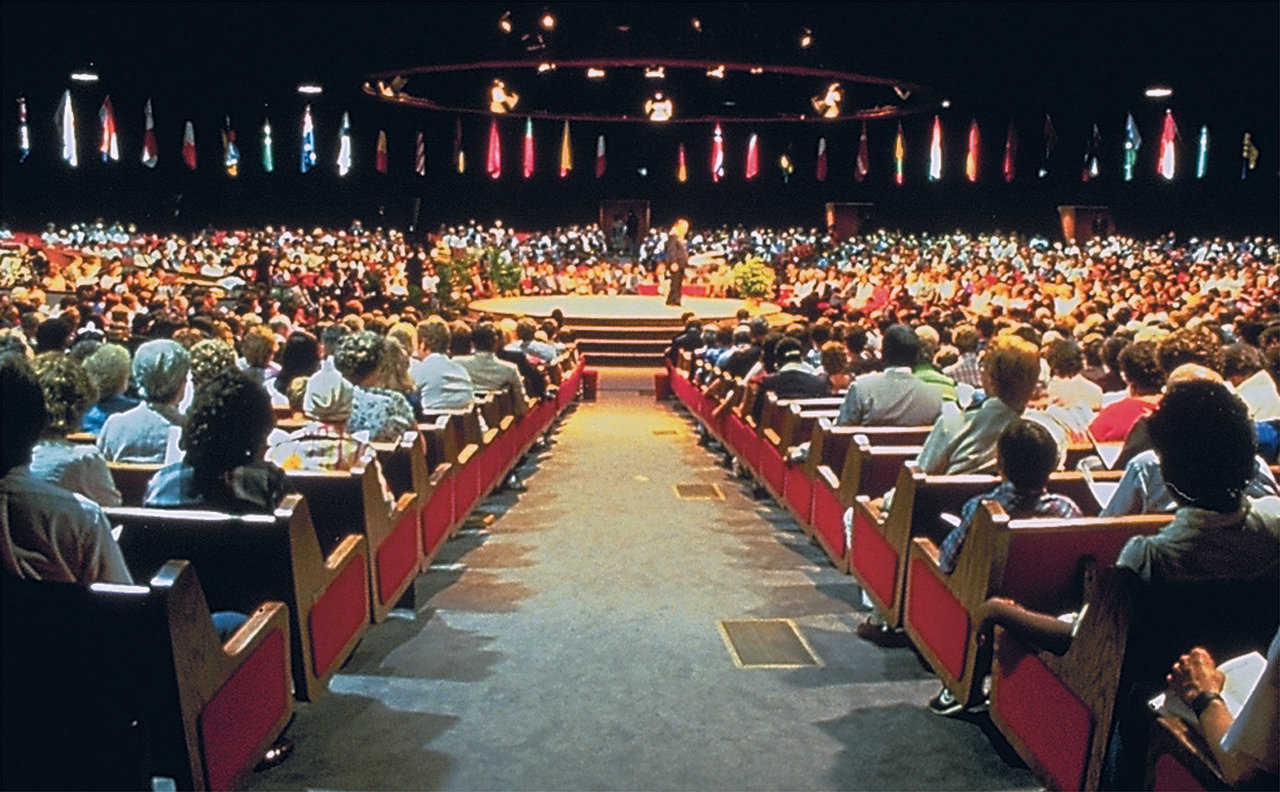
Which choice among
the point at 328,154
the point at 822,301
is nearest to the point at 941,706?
the point at 822,301

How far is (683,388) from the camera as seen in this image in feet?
37.1

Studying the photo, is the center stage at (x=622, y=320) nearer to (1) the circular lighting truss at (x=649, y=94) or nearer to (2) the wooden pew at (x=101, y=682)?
(1) the circular lighting truss at (x=649, y=94)

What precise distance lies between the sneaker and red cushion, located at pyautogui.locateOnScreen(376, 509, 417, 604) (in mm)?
1922

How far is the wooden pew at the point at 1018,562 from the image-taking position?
3.03 metres

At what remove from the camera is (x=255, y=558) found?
3057 millimetres

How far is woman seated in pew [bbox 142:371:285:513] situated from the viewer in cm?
296

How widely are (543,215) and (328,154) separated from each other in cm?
659

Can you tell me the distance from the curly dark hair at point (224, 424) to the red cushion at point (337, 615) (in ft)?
1.77

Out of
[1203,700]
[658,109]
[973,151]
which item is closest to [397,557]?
[1203,700]

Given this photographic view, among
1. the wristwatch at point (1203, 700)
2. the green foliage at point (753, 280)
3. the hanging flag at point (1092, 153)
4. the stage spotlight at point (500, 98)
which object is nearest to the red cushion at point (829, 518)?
the wristwatch at point (1203, 700)

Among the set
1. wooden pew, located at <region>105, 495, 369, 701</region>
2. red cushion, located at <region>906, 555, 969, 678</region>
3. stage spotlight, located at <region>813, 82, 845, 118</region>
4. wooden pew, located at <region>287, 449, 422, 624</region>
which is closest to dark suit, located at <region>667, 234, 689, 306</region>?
stage spotlight, located at <region>813, 82, 845, 118</region>

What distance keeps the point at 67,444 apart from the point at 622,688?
183cm

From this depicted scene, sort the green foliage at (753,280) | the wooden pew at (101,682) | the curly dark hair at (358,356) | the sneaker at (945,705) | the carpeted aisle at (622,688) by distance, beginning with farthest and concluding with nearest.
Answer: the green foliage at (753,280), the curly dark hair at (358,356), the sneaker at (945,705), the carpeted aisle at (622,688), the wooden pew at (101,682)

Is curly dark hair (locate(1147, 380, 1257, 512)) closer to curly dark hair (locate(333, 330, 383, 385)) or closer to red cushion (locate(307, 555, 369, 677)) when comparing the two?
red cushion (locate(307, 555, 369, 677))
